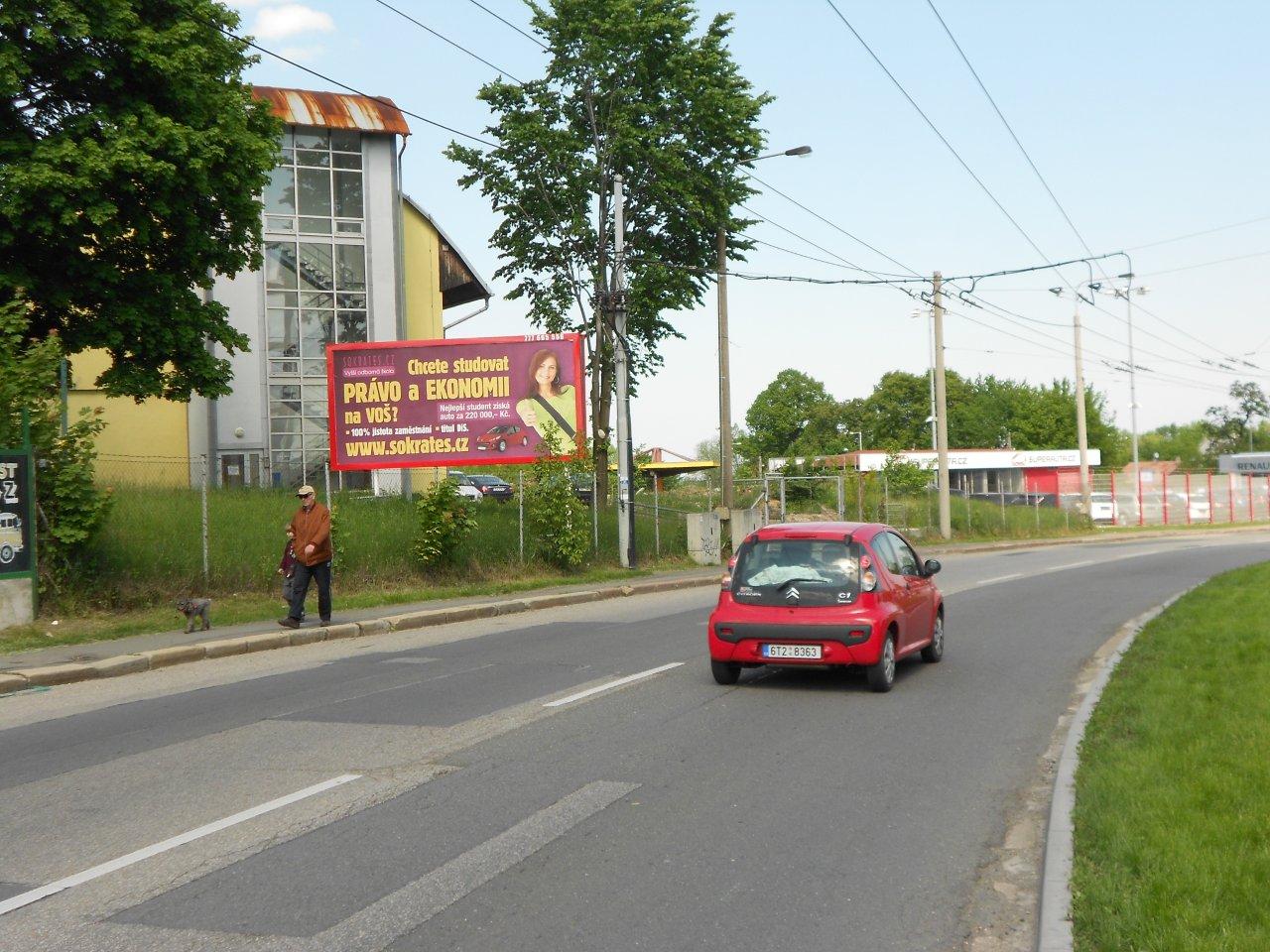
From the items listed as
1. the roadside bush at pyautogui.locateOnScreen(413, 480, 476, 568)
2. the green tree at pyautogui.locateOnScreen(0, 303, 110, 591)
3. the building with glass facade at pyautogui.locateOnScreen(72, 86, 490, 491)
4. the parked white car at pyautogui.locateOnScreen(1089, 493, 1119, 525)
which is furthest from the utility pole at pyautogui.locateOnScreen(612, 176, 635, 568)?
the parked white car at pyautogui.locateOnScreen(1089, 493, 1119, 525)

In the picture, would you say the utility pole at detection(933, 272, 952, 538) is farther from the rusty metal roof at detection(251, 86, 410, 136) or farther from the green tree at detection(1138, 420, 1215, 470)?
the green tree at detection(1138, 420, 1215, 470)

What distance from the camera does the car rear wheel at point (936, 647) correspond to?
501 inches

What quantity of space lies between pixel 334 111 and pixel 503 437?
1728 centimetres

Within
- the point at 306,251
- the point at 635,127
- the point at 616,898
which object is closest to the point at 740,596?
the point at 616,898

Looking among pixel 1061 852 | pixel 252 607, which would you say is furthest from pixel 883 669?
pixel 252 607

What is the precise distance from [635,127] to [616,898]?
28683 mm

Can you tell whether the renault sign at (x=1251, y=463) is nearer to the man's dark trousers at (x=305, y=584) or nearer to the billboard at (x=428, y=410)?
the billboard at (x=428, y=410)

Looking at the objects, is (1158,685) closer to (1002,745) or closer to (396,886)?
(1002,745)

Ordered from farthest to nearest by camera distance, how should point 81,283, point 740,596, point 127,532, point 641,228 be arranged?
point 641,228 < point 81,283 < point 127,532 < point 740,596

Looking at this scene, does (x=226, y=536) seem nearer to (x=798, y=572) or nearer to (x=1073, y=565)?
(x=798, y=572)

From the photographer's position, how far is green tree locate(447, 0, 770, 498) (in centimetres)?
3178

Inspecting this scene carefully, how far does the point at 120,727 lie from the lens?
9.36 metres

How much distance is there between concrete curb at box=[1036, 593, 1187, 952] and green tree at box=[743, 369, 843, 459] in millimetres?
102460

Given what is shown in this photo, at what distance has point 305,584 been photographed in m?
15.7
